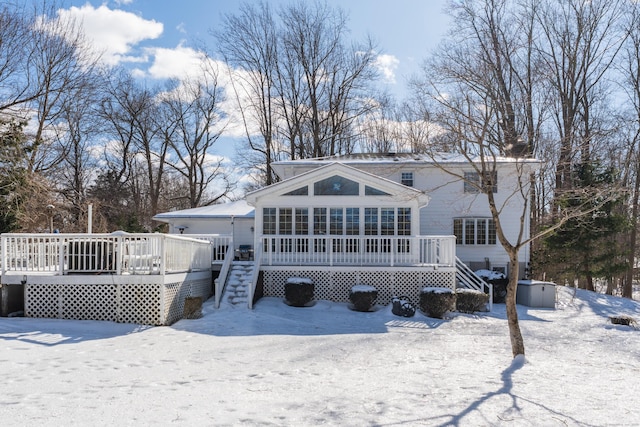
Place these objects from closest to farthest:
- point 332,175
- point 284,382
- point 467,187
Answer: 1. point 284,382
2. point 332,175
3. point 467,187

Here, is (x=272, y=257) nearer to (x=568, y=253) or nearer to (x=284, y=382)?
(x=284, y=382)

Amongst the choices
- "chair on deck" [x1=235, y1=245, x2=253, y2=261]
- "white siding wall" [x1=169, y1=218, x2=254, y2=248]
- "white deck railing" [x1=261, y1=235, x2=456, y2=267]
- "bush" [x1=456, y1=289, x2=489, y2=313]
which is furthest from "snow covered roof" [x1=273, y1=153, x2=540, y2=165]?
"bush" [x1=456, y1=289, x2=489, y2=313]

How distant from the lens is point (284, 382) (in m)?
6.59

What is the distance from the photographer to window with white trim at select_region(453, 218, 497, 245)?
19.4 m

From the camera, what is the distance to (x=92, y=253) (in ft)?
36.0

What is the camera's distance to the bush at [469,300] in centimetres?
1391

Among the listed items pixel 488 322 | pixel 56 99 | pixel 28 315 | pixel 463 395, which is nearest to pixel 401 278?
pixel 488 322

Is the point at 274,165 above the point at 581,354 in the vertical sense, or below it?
above

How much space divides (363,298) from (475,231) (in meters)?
8.07

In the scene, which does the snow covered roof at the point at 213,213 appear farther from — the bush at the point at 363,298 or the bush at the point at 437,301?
the bush at the point at 437,301

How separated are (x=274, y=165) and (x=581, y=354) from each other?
13.4 m

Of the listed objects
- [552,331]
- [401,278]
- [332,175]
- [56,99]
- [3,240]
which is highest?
[56,99]

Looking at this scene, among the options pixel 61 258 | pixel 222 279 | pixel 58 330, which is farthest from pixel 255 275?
pixel 58 330

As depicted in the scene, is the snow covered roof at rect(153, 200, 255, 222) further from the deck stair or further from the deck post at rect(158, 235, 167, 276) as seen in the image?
the deck post at rect(158, 235, 167, 276)
